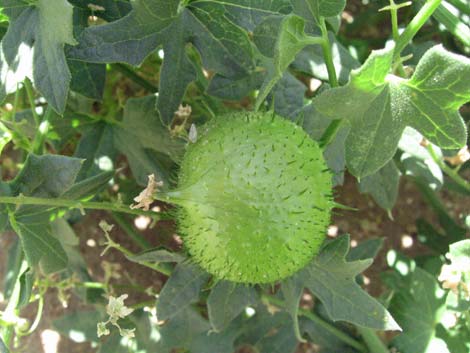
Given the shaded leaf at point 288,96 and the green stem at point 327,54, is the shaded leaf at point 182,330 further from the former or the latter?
the green stem at point 327,54

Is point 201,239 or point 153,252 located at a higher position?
point 201,239

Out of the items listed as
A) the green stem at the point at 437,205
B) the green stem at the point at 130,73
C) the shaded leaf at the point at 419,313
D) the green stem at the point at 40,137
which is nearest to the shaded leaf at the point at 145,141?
the green stem at the point at 130,73

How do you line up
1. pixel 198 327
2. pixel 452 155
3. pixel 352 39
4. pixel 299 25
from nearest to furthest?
pixel 299 25 < pixel 452 155 < pixel 198 327 < pixel 352 39

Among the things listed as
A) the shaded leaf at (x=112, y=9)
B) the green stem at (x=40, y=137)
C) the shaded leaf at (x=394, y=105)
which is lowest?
the green stem at (x=40, y=137)

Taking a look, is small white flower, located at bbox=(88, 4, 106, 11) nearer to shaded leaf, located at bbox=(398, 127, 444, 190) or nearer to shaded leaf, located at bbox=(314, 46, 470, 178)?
shaded leaf, located at bbox=(314, 46, 470, 178)

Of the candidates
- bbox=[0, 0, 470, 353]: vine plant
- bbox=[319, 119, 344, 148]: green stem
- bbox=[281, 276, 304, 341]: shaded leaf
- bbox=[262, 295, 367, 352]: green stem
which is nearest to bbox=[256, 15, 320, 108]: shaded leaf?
bbox=[0, 0, 470, 353]: vine plant

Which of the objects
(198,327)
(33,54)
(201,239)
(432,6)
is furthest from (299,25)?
(198,327)

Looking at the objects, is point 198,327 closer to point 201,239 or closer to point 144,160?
point 144,160
